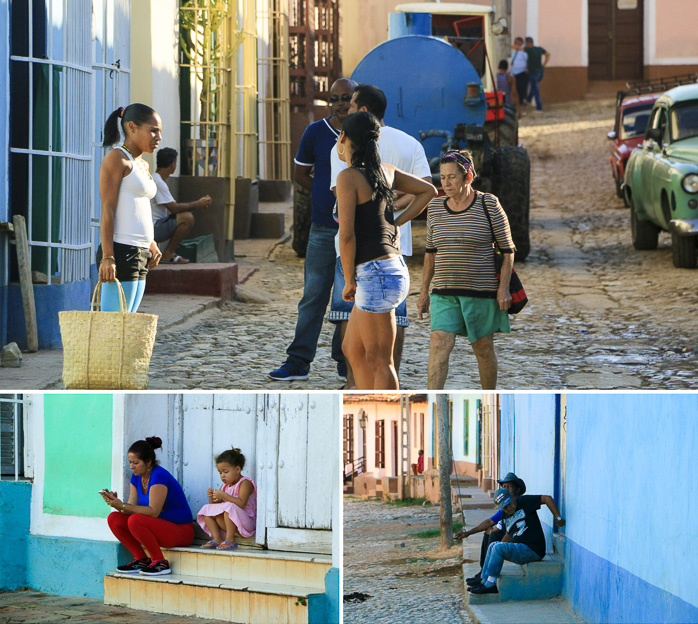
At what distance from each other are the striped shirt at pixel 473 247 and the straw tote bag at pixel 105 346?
1.48m

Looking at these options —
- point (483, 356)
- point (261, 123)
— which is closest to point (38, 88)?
point (483, 356)

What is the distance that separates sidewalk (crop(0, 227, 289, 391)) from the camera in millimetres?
6668

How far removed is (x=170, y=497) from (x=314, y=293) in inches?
56.6

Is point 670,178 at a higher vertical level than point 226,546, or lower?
higher

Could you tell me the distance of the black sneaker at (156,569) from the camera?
5664 millimetres

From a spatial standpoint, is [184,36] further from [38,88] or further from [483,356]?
[483,356]

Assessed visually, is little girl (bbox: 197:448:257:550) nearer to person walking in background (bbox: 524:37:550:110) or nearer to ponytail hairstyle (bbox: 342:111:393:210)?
ponytail hairstyle (bbox: 342:111:393:210)

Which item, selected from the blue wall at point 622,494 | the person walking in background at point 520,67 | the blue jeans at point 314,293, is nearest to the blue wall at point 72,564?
the blue jeans at point 314,293

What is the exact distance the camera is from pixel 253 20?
1342 centimetres

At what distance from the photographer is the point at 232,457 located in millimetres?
5723

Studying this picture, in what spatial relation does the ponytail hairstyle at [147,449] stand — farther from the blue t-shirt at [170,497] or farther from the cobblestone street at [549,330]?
the cobblestone street at [549,330]

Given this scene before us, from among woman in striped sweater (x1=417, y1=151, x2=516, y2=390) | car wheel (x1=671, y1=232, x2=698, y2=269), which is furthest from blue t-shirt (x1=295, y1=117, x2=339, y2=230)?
car wheel (x1=671, y1=232, x2=698, y2=269)

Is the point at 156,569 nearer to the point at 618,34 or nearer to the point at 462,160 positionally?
the point at 462,160

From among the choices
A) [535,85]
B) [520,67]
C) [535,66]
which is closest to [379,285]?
[520,67]
